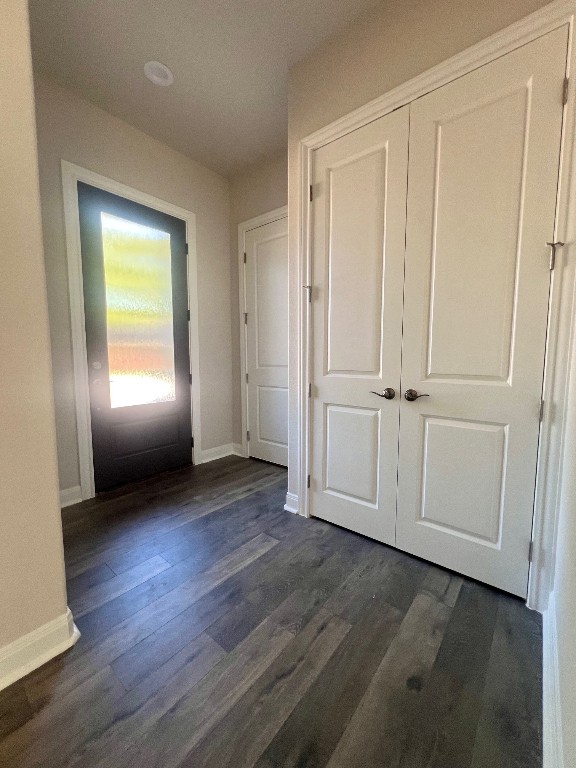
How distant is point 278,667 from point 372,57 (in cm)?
290

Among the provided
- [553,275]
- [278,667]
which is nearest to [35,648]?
[278,667]

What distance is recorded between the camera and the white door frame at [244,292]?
302 centimetres

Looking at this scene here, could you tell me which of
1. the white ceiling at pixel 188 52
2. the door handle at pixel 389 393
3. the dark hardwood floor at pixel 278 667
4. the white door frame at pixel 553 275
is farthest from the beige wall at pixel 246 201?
the door handle at pixel 389 393

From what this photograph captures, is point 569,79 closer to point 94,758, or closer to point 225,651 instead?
point 225,651

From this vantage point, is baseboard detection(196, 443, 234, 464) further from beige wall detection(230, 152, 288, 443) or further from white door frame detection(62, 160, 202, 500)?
white door frame detection(62, 160, 202, 500)

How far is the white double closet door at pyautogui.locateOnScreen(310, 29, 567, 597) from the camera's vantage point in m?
Result: 1.35

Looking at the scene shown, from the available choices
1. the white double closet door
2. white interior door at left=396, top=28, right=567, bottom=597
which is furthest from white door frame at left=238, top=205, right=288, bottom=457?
white interior door at left=396, top=28, right=567, bottom=597

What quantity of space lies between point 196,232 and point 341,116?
1756 millimetres

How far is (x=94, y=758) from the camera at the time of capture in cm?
89

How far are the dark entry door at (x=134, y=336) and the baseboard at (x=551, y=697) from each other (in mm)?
2846

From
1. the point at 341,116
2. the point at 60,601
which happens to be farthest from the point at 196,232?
the point at 60,601

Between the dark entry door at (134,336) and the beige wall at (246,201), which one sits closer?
the dark entry door at (134,336)

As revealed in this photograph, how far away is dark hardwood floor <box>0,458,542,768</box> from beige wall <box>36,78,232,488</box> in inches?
55.7

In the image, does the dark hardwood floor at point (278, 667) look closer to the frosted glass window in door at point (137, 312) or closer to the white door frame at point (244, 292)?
the frosted glass window in door at point (137, 312)
